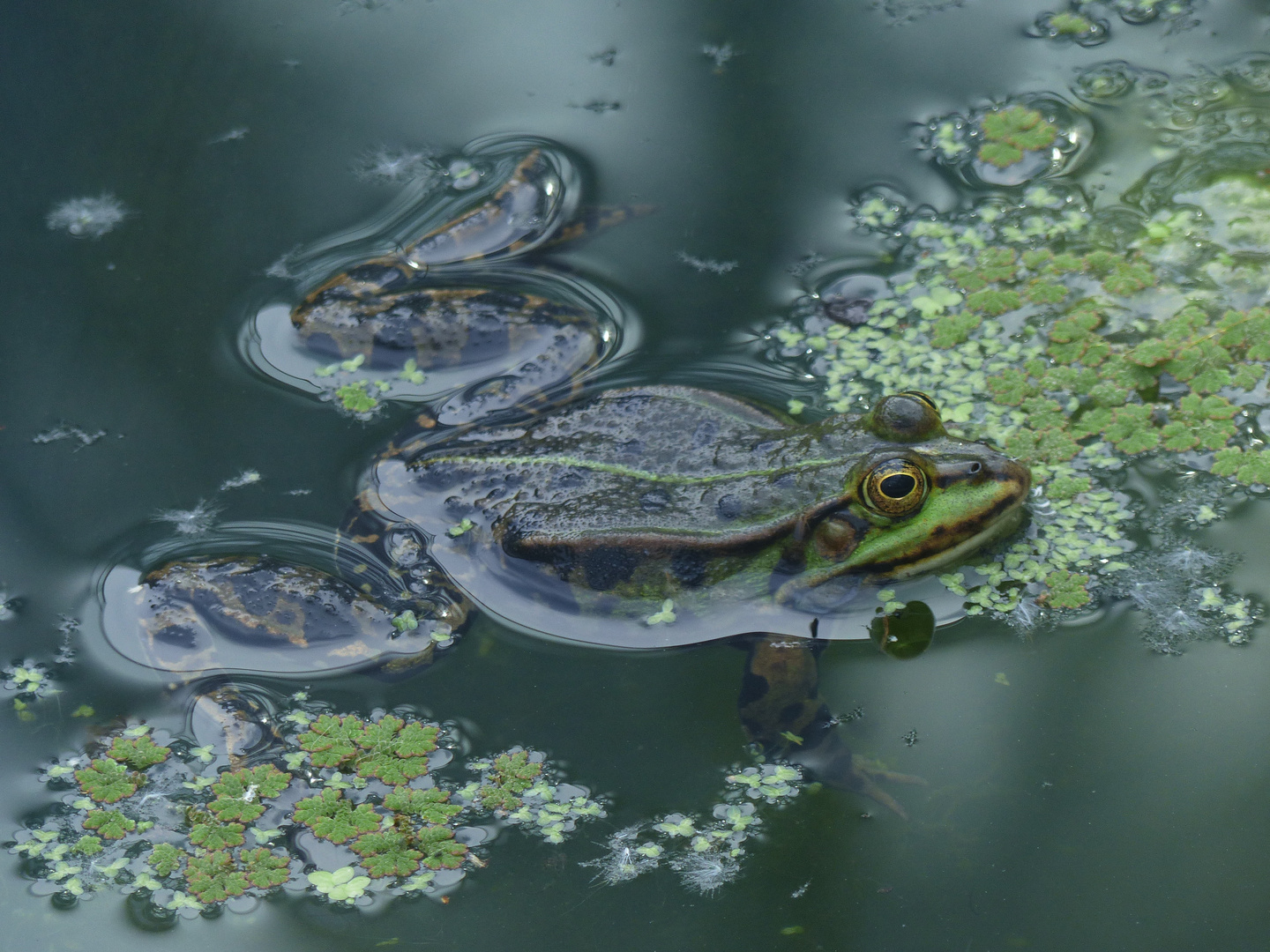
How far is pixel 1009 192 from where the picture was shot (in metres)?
5.30

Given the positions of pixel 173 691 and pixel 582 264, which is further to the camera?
pixel 582 264

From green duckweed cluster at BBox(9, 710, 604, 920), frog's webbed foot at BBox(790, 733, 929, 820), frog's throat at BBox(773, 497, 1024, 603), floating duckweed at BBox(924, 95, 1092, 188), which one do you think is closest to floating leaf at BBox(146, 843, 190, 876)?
green duckweed cluster at BBox(9, 710, 604, 920)

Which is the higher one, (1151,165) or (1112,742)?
(1151,165)

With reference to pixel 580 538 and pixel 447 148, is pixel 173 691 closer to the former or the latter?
pixel 580 538

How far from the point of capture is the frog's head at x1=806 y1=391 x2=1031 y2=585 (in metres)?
3.74

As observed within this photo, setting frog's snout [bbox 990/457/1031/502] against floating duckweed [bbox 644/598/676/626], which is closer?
frog's snout [bbox 990/457/1031/502]

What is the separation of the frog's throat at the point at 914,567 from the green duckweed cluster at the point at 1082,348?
12 cm

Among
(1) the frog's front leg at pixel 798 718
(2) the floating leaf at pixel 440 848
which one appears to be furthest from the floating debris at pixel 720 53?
(2) the floating leaf at pixel 440 848

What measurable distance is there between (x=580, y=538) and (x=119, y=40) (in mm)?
4733

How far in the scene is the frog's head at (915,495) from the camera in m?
3.74

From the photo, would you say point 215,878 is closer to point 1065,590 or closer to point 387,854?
point 387,854

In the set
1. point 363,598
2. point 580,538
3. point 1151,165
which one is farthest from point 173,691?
point 1151,165

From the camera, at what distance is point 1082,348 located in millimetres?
4594

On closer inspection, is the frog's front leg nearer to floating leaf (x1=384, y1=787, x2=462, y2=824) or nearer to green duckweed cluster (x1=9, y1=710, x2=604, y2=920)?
green duckweed cluster (x1=9, y1=710, x2=604, y2=920)
